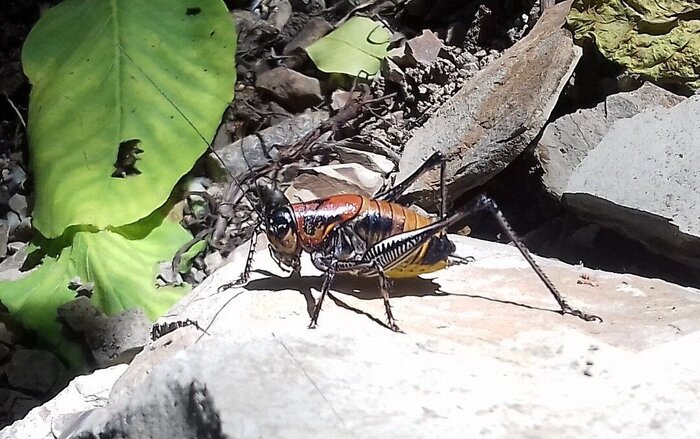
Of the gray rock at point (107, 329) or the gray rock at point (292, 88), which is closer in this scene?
the gray rock at point (107, 329)

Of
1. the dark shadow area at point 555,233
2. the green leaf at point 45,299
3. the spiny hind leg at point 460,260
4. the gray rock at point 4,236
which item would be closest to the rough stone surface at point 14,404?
the green leaf at point 45,299

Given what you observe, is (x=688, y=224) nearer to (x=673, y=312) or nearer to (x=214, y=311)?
(x=673, y=312)

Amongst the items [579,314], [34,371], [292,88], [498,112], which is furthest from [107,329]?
[579,314]

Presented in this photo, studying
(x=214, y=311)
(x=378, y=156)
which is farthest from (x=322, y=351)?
(x=378, y=156)

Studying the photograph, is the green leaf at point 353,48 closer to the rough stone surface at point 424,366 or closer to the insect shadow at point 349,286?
the insect shadow at point 349,286

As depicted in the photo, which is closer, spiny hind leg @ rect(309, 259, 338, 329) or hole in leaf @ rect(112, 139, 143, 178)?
spiny hind leg @ rect(309, 259, 338, 329)

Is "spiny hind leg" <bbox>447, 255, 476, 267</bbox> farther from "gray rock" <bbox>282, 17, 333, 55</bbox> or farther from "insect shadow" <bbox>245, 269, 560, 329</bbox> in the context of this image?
"gray rock" <bbox>282, 17, 333, 55</bbox>

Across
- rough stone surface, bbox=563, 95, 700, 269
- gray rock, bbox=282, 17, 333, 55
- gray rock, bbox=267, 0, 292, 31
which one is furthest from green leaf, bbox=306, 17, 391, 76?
rough stone surface, bbox=563, 95, 700, 269
